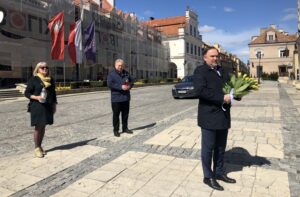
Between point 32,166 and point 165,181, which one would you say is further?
point 32,166

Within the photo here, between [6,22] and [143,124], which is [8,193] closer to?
[143,124]

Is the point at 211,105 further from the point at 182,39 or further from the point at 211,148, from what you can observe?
the point at 182,39

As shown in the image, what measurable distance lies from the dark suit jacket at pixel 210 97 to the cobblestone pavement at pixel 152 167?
Result: 3.03 feet

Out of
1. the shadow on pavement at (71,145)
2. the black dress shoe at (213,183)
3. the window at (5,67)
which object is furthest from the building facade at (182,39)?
the black dress shoe at (213,183)

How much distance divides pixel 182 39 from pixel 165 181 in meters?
58.5

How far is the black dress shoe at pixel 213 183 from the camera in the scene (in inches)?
172

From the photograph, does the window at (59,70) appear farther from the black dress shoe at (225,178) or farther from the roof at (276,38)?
the roof at (276,38)

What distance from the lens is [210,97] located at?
412 centimetres

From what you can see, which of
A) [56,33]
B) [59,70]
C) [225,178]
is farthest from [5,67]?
[225,178]

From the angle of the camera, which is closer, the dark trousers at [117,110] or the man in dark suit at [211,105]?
the man in dark suit at [211,105]

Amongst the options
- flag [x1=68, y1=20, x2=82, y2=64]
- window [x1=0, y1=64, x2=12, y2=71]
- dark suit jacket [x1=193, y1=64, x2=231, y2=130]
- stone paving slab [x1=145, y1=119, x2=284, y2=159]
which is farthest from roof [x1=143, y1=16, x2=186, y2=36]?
dark suit jacket [x1=193, y1=64, x2=231, y2=130]

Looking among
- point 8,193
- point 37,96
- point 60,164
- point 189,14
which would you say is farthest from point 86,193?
point 189,14

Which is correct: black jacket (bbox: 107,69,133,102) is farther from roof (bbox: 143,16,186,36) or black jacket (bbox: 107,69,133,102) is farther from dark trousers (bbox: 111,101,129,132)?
roof (bbox: 143,16,186,36)

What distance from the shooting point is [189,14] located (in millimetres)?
65312
